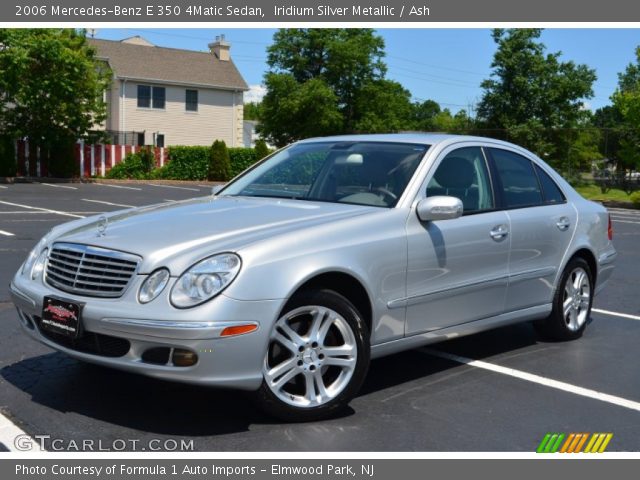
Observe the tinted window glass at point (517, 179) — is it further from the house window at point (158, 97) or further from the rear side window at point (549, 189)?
the house window at point (158, 97)

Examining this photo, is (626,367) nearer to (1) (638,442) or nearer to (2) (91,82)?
(1) (638,442)

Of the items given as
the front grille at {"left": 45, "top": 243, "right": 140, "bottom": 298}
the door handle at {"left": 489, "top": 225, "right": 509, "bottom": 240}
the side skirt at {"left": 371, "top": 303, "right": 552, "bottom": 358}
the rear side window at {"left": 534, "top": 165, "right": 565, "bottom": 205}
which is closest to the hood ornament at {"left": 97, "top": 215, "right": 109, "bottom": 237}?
the front grille at {"left": 45, "top": 243, "right": 140, "bottom": 298}

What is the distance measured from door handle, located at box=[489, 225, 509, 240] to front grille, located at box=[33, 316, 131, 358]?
2676 mm

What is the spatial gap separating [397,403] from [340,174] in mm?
1616

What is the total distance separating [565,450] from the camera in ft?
14.2

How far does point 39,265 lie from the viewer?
4848 mm

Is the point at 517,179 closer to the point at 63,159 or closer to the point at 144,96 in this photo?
the point at 63,159

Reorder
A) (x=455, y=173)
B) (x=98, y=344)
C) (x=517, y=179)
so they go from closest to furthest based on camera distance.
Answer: (x=98, y=344), (x=455, y=173), (x=517, y=179)

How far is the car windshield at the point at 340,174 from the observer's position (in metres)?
5.41

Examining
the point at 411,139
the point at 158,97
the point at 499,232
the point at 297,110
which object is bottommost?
the point at 499,232

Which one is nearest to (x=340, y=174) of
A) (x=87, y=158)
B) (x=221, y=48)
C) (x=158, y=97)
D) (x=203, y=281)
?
(x=203, y=281)

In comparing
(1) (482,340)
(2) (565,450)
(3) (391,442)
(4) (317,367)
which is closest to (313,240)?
(4) (317,367)

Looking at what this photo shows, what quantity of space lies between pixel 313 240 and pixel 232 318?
27.7 inches

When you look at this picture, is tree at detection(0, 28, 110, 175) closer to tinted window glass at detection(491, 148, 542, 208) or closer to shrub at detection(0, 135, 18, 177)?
shrub at detection(0, 135, 18, 177)
